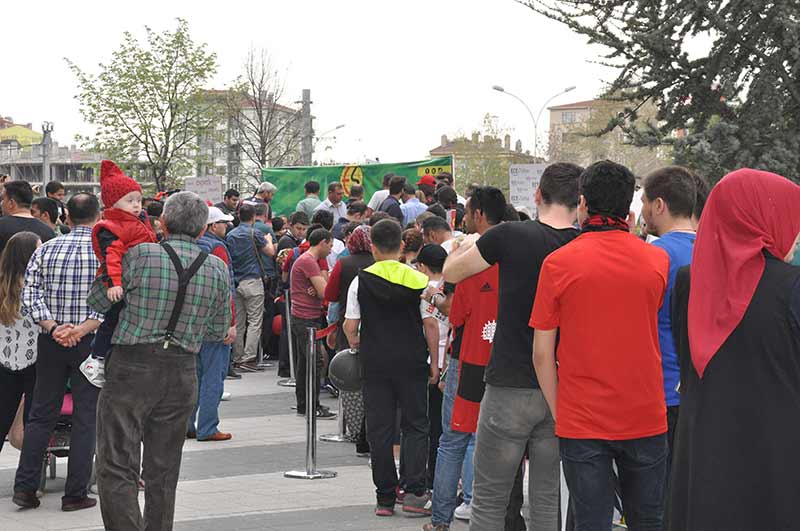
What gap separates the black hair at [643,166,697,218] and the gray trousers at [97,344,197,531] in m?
2.77

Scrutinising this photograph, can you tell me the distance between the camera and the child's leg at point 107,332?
22.3 ft

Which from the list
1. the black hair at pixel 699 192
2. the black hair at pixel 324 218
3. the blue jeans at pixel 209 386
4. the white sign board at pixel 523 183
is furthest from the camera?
the white sign board at pixel 523 183

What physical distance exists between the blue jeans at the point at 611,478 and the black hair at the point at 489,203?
1.97 metres

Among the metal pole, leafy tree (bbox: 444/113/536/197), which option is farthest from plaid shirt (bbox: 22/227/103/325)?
leafy tree (bbox: 444/113/536/197)

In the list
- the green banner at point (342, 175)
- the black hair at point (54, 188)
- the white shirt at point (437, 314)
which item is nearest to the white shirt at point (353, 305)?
the white shirt at point (437, 314)

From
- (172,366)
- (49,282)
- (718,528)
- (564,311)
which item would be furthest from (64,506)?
(718,528)

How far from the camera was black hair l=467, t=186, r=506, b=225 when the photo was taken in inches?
265

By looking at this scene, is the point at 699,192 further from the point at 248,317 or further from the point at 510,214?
the point at 248,317

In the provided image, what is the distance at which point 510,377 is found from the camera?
5738 millimetres

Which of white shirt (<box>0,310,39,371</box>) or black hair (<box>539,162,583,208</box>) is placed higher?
black hair (<box>539,162,583,208</box>)

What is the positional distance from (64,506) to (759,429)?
581cm

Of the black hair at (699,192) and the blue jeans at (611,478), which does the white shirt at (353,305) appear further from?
the blue jeans at (611,478)

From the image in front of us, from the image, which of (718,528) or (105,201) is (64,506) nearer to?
(105,201)

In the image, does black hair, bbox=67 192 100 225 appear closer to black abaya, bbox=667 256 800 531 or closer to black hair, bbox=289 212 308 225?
black abaya, bbox=667 256 800 531
